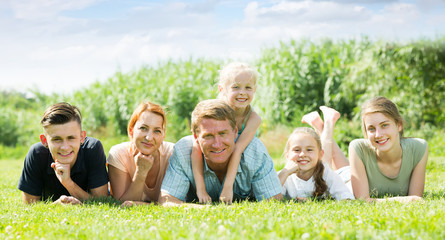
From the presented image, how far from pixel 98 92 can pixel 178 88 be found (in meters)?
4.66

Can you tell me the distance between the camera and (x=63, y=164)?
4.73 m

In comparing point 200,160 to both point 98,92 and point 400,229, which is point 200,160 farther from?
point 98,92

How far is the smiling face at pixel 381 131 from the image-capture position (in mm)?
5168

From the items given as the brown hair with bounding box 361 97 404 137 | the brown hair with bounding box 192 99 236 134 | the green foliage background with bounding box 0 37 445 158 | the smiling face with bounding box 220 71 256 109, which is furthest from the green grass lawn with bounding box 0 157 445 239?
the green foliage background with bounding box 0 37 445 158

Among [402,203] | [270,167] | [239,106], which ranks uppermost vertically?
[239,106]

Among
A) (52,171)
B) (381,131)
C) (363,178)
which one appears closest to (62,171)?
(52,171)

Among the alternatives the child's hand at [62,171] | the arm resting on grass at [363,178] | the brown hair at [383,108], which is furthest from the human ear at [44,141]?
the brown hair at [383,108]

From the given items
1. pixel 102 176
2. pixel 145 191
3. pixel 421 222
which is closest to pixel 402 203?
pixel 421 222

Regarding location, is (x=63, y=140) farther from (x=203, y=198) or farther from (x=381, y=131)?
(x=381, y=131)

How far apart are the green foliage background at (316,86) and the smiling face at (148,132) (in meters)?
5.38

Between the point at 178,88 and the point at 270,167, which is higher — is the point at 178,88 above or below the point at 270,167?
above

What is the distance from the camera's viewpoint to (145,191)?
5355mm

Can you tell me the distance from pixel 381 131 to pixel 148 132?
2.70m

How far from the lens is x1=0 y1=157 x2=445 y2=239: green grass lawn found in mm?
2996
